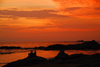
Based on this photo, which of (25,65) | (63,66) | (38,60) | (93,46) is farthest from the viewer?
(93,46)

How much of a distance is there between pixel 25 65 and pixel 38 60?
1946 millimetres

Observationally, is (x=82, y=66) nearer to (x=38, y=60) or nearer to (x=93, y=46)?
(x=38, y=60)

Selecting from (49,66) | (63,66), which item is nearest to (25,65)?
(49,66)

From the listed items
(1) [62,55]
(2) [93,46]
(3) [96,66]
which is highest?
(2) [93,46]

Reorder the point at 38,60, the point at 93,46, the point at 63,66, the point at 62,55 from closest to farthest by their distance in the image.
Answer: the point at 63,66
the point at 38,60
the point at 62,55
the point at 93,46

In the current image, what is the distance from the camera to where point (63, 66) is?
14.0 meters

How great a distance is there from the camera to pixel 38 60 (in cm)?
1675

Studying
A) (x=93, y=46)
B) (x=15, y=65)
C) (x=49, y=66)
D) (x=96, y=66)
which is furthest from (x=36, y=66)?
(x=93, y=46)

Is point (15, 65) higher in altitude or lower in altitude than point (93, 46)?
lower

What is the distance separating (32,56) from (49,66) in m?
4.86

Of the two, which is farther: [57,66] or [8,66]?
[8,66]

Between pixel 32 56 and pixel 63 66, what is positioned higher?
pixel 32 56

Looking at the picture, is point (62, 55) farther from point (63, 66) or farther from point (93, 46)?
point (93, 46)

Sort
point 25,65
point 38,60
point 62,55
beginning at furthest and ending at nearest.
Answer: point 62,55
point 38,60
point 25,65
